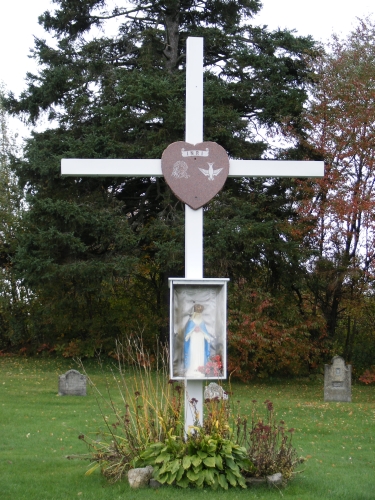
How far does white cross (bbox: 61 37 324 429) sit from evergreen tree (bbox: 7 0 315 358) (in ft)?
35.5

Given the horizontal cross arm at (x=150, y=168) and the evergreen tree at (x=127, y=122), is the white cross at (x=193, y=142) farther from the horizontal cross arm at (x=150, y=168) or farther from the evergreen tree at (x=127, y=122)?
the evergreen tree at (x=127, y=122)

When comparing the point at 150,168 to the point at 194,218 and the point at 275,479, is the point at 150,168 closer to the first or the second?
the point at 194,218

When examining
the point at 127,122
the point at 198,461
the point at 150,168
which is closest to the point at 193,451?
the point at 198,461

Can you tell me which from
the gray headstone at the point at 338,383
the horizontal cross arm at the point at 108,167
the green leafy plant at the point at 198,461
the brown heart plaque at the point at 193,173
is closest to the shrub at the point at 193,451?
the green leafy plant at the point at 198,461

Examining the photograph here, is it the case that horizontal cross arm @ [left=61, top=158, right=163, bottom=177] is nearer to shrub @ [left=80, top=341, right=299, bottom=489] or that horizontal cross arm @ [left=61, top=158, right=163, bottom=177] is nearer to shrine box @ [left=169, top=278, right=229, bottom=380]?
shrine box @ [left=169, top=278, right=229, bottom=380]

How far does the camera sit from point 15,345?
26891 millimetres

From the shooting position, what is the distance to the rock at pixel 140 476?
605 cm

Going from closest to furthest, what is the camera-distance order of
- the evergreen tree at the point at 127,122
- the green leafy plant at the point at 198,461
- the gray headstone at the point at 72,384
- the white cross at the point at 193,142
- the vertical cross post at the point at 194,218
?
1. the green leafy plant at the point at 198,461
2. the vertical cross post at the point at 194,218
3. the white cross at the point at 193,142
4. the gray headstone at the point at 72,384
5. the evergreen tree at the point at 127,122

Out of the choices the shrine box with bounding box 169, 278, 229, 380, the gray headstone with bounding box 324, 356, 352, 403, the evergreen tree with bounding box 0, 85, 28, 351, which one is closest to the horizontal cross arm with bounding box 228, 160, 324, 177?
the shrine box with bounding box 169, 278, 229, 380

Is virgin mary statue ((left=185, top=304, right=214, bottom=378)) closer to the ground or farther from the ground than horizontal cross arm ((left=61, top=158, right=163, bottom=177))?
closer to the ground

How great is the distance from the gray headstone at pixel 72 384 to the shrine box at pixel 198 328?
8.89m

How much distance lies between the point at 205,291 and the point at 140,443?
1514 millimetres

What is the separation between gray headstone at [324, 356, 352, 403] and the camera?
620 inches

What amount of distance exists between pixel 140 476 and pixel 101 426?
485cm
